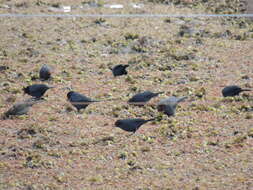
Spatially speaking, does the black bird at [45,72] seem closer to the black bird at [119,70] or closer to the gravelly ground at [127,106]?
the gravelly ground at [127,106]

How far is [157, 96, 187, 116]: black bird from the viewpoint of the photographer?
25.9 feet

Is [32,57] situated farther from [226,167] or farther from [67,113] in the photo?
[226,167]

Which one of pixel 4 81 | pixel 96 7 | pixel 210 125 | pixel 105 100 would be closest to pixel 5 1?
pixel 96 7

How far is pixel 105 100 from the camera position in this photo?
9156mm

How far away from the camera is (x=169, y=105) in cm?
802

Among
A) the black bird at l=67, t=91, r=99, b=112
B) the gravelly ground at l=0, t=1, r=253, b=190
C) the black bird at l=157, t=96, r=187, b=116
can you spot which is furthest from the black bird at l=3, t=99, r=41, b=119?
the black bird at l=157, t=96, r=187, b=116

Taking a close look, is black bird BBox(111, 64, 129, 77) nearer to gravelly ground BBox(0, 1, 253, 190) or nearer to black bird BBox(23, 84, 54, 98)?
gravelly ground BBox(0, 1, 253, 190)

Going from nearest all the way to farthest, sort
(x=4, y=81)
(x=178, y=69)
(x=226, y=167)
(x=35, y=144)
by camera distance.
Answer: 1. (x=226, y=167)
2. (x=35, y=144)
3. (x=4, y=81)
4. (x=178, y=69)

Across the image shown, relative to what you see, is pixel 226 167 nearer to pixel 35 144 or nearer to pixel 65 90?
pixel 35 144

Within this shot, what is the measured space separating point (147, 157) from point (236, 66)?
14.4ft

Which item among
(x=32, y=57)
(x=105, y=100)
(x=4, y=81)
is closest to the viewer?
(x=105, y=100)

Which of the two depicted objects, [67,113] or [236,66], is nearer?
[67,113]

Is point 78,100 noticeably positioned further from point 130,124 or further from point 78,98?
point 130,124

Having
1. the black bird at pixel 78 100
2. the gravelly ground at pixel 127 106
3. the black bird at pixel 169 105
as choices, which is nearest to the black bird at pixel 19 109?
the gravelly ground at pixel 127 106
